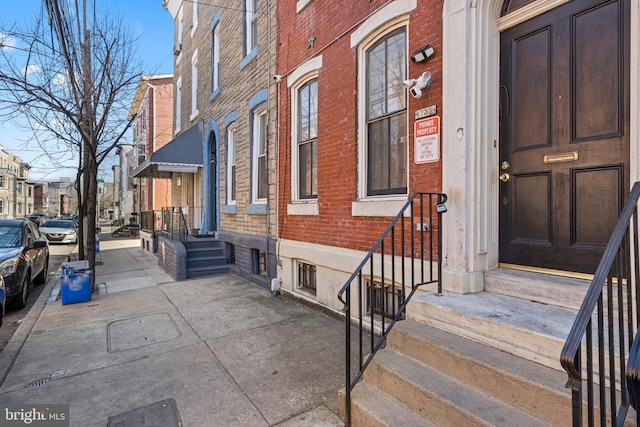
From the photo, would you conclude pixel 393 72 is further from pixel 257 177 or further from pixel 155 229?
pixel 155 229

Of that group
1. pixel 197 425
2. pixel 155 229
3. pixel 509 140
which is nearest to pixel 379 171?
pixel 509 140

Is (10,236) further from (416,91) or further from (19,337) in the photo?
(416,91)

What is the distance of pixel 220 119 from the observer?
365 inches

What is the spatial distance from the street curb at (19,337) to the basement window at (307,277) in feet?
12.5

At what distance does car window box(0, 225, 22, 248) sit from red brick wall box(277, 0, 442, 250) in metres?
5.41

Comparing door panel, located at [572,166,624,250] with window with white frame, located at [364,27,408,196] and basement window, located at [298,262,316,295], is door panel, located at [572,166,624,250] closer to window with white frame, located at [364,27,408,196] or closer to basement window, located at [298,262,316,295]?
window with white frame, located at [364,27,408,196]

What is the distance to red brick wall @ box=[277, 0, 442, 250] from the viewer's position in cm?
367

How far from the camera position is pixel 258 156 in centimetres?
735

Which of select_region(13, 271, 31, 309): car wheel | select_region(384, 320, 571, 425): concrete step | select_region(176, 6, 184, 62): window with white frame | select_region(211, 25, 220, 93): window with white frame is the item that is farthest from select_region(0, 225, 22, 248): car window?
select_region(176, 6, 184, 62): window with white frame

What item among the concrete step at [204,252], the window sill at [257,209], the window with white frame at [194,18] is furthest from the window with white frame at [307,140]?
the window with white frame at [194,18]

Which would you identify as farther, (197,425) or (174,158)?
(174,158)

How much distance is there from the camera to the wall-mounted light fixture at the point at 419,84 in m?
3.58

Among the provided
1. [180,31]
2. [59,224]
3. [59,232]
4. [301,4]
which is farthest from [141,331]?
[59,224]

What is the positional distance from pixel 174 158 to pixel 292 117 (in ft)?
18.0
